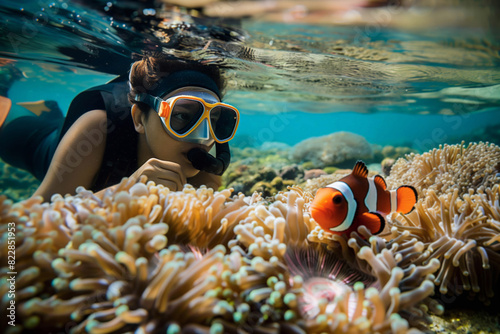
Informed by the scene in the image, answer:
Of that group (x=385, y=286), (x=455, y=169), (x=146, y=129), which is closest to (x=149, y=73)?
(x=146, y=129)

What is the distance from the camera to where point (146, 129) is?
3268 millimetres

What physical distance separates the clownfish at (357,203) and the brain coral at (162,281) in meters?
0.14

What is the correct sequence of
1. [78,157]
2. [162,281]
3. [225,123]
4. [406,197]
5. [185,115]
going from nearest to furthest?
[162,281], [406,197], [78,157], [185,115], [225,123]


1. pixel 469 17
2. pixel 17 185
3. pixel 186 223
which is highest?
pixel 469 17

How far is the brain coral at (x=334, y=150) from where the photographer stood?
10.1 metres

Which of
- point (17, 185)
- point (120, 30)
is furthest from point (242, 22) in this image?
point (17, 185)

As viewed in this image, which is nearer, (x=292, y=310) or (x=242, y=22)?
(x=292, y=310)

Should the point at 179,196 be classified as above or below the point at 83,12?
below

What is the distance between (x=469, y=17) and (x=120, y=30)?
623cm

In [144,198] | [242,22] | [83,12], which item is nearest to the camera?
[144,198]

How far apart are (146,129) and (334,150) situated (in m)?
8.58

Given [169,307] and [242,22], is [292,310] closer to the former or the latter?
[169,307]

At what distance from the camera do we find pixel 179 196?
1.67 m

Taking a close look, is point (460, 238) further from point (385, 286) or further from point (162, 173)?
point (162, 173)
